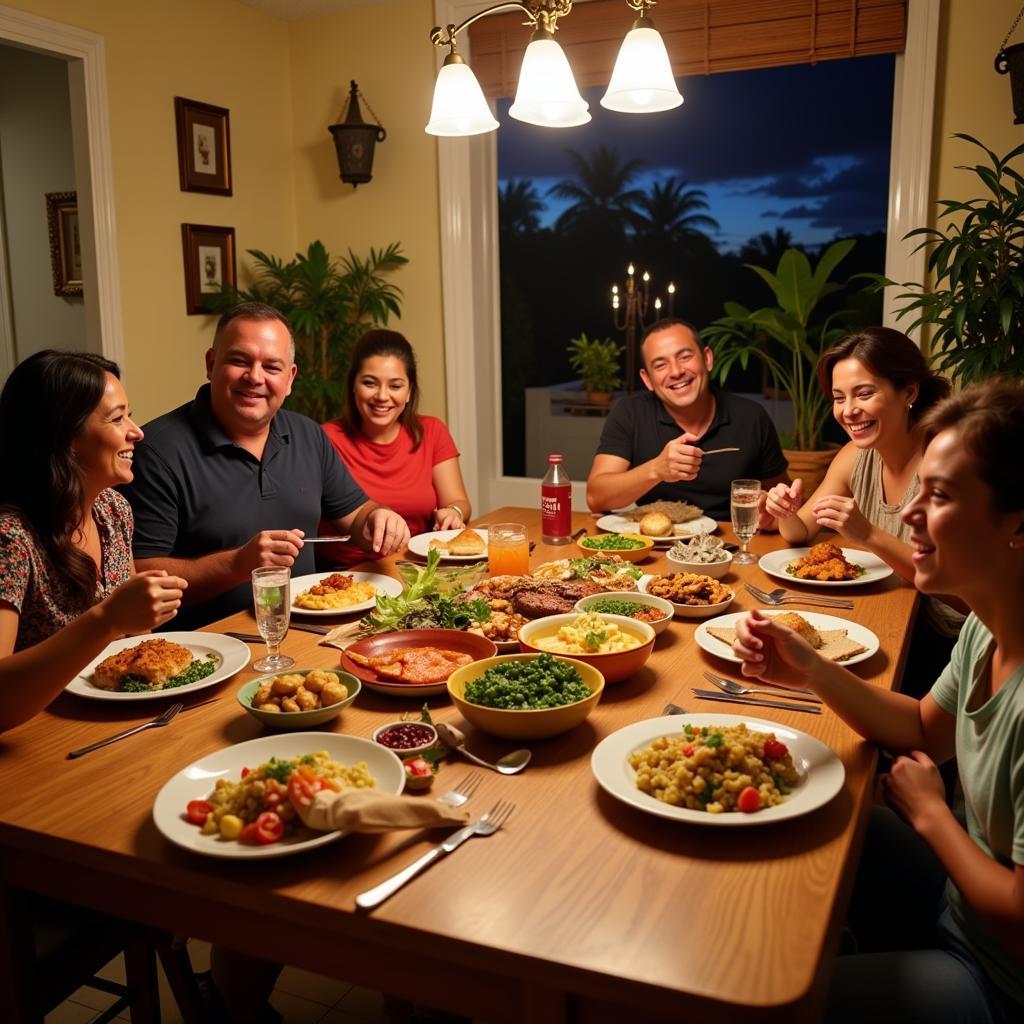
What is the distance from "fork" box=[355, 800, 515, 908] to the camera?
1051 mm

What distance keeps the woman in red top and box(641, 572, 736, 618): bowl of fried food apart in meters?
1.23

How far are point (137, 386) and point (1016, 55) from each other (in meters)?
3.51

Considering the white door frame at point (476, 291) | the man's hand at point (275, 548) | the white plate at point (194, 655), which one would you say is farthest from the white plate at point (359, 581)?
the white door frame at point (476, 291)

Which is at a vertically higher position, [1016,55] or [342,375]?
[1016,55]

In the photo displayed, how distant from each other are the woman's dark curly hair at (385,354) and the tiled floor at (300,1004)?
67.8 inches

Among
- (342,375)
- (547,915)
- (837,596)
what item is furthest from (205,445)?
(342,375)

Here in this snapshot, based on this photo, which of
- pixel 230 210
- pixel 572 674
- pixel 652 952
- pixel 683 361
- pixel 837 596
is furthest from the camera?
pixel 230 210

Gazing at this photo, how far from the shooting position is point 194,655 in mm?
1801

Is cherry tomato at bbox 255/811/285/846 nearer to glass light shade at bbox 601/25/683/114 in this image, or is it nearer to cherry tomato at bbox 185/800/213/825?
cherry tomato at bbox 185/800/213/825

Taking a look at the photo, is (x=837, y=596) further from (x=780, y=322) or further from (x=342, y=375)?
(x=342, y=375)

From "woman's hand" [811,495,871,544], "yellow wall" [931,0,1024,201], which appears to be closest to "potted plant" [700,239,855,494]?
"yellow wall" [931,0,1024,201]

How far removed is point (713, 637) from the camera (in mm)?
1836

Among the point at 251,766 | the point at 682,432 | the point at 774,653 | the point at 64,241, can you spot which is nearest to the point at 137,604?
the point at 251,766

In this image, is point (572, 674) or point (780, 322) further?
point (780, 322)
